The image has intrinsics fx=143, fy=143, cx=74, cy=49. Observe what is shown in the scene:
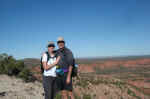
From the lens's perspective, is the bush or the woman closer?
the woman

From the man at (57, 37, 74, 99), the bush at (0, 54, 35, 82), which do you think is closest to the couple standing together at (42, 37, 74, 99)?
the man at (57, 37, 74, 99)

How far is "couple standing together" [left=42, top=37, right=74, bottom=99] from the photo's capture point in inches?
131

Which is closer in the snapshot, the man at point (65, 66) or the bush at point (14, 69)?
the man at point (65, 66)

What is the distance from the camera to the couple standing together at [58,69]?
3324 millimetres

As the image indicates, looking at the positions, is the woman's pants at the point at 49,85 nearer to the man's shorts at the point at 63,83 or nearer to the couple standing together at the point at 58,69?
the couple standing together at the point at 58,69

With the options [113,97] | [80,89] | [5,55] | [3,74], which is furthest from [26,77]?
[113,97]

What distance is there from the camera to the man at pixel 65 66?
332 cm

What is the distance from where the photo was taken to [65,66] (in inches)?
131

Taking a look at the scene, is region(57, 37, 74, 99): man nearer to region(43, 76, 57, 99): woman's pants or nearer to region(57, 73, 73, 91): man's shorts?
region(57, 73, 73, 91): man's shorts

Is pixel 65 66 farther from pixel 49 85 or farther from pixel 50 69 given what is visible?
pixel 49 85

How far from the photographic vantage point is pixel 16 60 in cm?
1105

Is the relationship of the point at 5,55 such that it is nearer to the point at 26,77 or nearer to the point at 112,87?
the point at 26,77

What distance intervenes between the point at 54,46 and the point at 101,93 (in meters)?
7.95

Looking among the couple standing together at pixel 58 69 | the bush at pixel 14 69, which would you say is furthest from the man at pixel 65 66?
the bush at pixel 14 69
